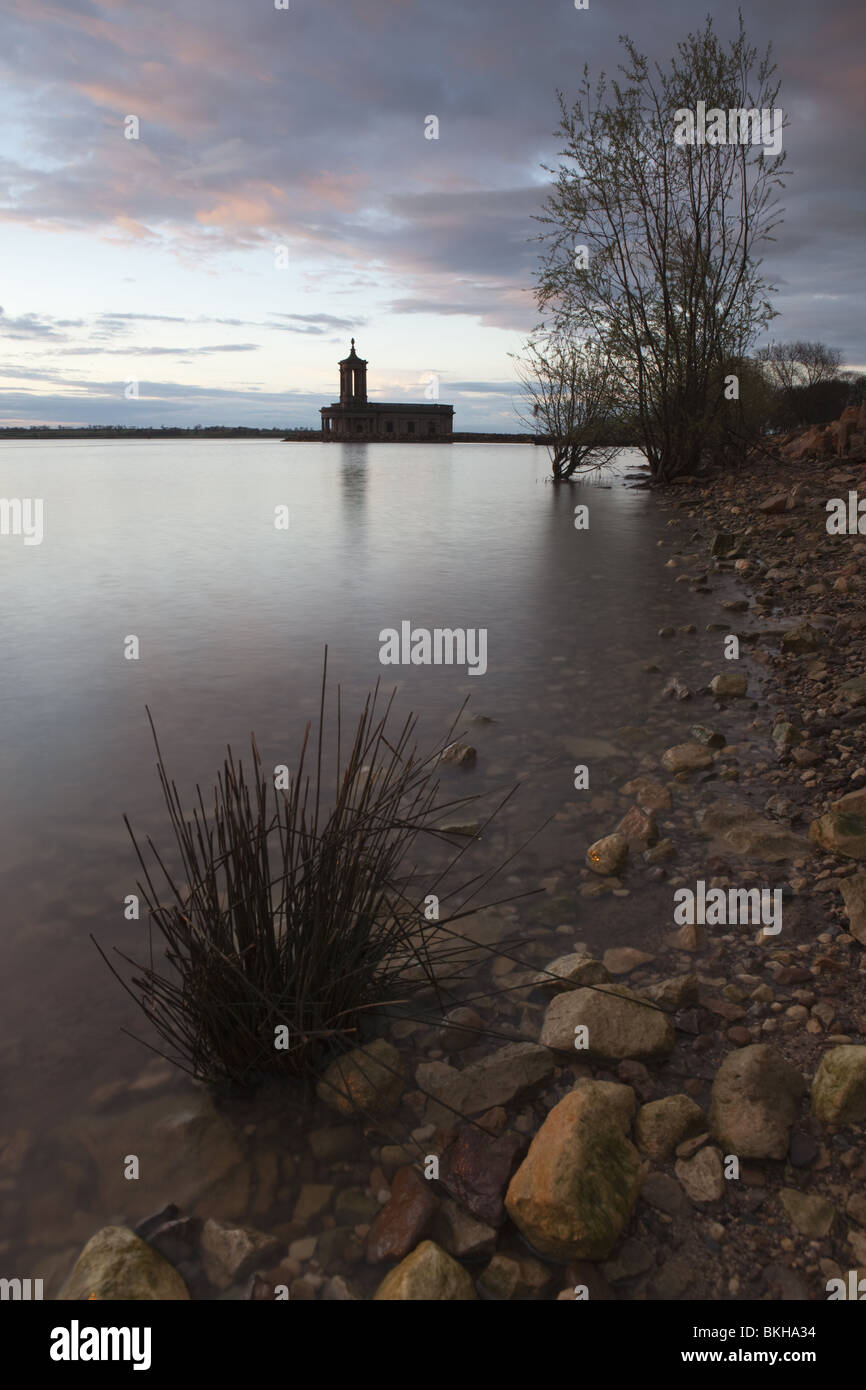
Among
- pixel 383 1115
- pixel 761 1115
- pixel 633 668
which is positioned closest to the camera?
pixel 761 1115

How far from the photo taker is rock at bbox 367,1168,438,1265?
7.07 feet

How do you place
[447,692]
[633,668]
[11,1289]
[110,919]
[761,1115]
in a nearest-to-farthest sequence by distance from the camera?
[11,1289], [761,1115], [110,919], [447,692], [633,668]

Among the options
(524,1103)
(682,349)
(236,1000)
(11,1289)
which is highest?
(682,349)

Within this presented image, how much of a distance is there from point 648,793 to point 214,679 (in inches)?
155

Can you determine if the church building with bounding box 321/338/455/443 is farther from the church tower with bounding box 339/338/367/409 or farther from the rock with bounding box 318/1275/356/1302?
the rock with bounding box 318/1275/356/1302

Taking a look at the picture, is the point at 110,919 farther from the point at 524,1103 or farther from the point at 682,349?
the point at 682,349

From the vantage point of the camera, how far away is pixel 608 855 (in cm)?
394

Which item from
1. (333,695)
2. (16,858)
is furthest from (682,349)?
(16,858)

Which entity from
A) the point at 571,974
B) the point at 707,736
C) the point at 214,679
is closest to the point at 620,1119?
the point at 571,974

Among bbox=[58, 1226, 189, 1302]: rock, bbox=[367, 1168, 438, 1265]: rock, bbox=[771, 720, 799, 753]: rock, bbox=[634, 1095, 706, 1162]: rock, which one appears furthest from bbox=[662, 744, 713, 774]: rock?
bbox=[58, 1226, 189, 1302]: rock

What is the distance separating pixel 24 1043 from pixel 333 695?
419 centimetres

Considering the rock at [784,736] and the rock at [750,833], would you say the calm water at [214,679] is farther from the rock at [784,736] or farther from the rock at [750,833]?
the rock at [784,736]

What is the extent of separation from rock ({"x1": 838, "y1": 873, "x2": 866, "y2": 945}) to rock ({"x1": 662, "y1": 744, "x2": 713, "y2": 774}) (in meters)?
1.58

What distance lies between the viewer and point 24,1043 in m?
2.87
